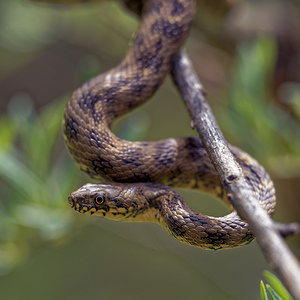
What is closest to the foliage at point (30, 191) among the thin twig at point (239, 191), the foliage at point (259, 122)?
the thin twig at point (239, 191)

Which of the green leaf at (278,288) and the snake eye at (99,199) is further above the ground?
the snake eye at (99,199)

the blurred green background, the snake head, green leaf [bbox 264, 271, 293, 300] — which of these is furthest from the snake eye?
green leaf [bbox 264, 271, 293, 300]

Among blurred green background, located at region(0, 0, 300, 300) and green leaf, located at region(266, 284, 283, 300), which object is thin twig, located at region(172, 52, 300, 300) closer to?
green leaf, located at region(266, 284, 283, 300)

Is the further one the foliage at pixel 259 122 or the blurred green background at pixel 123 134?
the foliage at pixel 259 122

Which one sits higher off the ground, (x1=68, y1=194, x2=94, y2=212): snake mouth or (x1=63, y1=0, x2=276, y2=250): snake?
(x1=63, y1=0, x2=276, y2=250): snake

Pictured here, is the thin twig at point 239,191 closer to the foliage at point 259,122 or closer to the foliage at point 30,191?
the foliage at point 259,122

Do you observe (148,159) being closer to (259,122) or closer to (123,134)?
(123,134)

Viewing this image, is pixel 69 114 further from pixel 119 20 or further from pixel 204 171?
pixel 119 20
